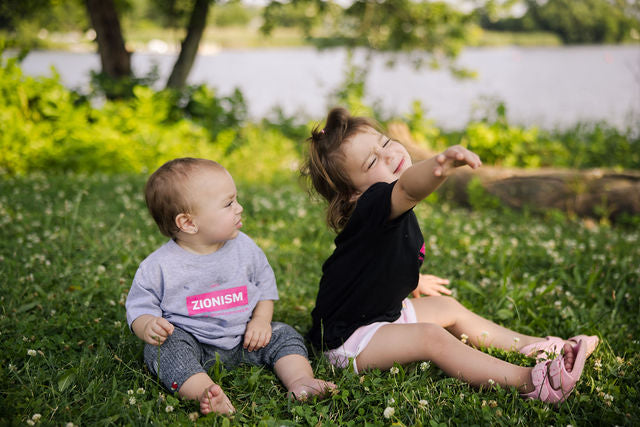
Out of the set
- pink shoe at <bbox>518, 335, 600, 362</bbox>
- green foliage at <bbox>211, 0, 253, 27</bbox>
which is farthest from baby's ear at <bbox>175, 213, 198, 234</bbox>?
green foliage at <bbox>211, 0, 253, 27</bbox>

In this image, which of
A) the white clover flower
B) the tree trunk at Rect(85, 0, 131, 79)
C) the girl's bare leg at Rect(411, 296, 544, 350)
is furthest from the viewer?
the tree trunk at Rect(85, 0, 131, 79)

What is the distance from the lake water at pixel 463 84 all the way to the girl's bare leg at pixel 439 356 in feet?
19.3

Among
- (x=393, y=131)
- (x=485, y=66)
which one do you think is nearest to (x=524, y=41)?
(x=485, y=66)

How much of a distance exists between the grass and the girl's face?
Result: 870 mm

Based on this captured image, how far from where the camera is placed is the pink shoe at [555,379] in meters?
2.11

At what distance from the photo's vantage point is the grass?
2.09 m

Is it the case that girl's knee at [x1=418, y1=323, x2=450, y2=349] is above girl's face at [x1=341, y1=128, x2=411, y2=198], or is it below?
below

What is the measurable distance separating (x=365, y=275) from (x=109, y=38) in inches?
302

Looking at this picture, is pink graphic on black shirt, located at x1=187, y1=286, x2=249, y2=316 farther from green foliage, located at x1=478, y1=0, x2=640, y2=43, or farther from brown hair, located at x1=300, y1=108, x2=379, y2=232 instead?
green foliage, located at x1=478, y1=0, x2=640, y2=43

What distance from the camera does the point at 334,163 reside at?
2479 millimetres

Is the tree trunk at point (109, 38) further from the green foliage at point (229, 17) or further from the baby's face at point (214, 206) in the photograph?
the green foliage at point (229, 17)

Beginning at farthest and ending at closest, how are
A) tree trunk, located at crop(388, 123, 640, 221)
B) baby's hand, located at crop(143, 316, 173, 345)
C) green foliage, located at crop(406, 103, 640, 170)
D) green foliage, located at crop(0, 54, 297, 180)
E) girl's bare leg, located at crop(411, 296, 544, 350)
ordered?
green foliage, located at crop(406, 103, 640, 170)
green foliage, located at crop(0, 54, 297, 180)
tree trunk, located at crop(388, 123, 640, 221)
girl's bare leg, located at crop(411, 296, 544, 350)
baby's hand, located at crop(143, 316, 173, 345)

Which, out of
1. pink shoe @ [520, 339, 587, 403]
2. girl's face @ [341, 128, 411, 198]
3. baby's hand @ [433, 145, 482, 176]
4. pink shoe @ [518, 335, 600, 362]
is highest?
baby's hand @ [433, 145, 482, 176]

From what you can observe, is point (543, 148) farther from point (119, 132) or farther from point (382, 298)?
point (119, 132)
